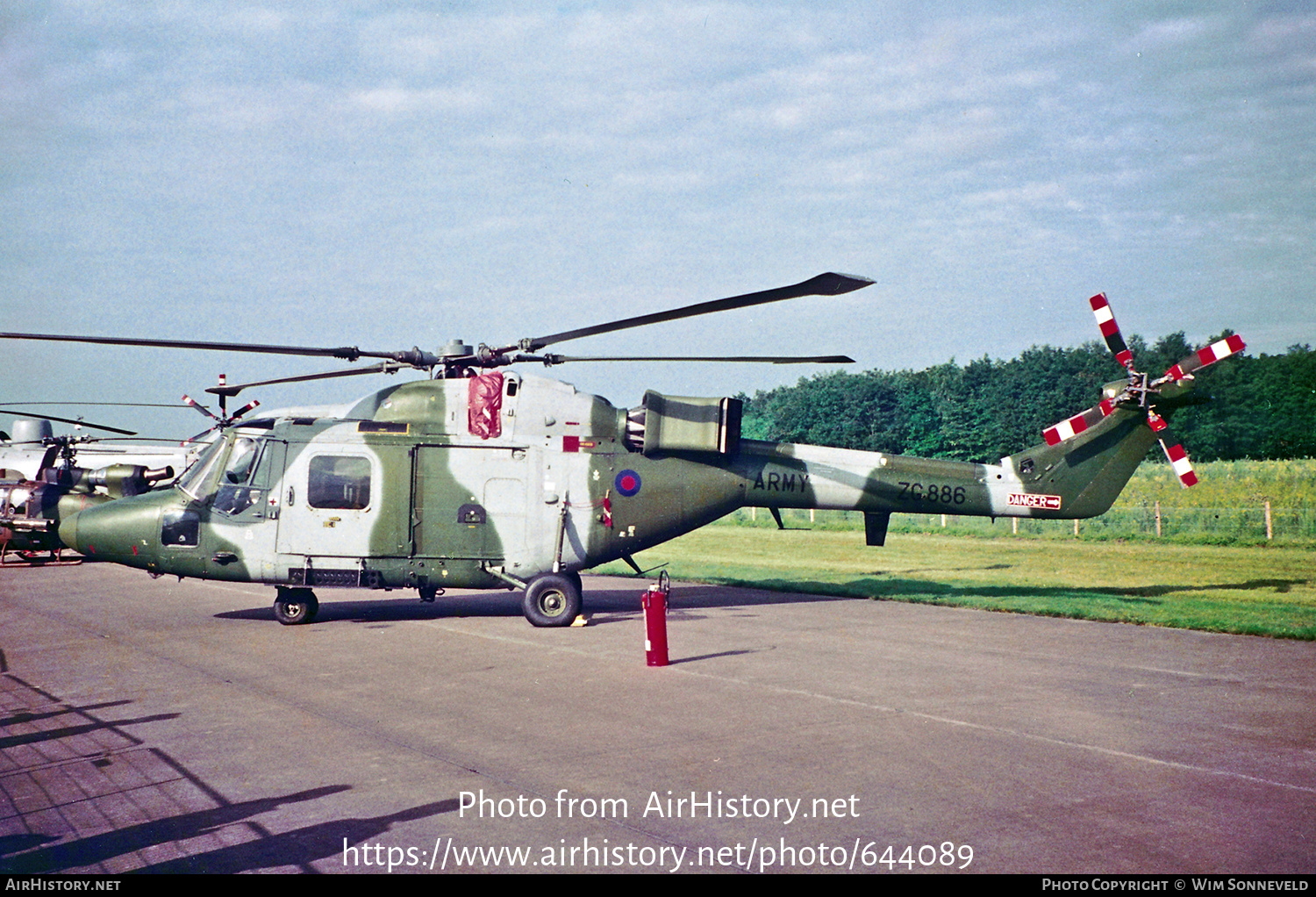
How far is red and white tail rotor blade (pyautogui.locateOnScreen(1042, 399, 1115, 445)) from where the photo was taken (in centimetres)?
1648

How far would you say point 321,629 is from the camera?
15.2 metres

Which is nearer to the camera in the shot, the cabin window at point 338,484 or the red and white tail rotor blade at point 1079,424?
the cabin window at point 338,484

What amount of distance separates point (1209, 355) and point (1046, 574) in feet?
32.0

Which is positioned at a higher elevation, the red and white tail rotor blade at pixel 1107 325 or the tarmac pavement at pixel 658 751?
the red and white tail rotor blade at pixel 1107 325

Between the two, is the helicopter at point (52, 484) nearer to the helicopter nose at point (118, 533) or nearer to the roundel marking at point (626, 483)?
the helicopter nose at point (118, 533)

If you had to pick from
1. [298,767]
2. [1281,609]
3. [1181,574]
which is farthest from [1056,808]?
[1181,574]

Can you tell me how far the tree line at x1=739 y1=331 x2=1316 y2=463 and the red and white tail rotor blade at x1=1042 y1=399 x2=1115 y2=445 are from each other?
47339mm

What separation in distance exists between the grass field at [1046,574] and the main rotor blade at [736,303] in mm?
8766

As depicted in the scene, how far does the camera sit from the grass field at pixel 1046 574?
16.8 m

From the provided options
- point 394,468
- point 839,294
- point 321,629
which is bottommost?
→ point 321,629

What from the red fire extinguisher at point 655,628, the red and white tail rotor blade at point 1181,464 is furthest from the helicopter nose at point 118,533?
the red and white tail rotor blade at point 1181,464

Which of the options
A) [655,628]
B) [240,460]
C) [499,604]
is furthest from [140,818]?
[499,604]
